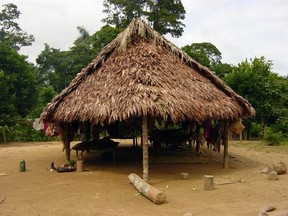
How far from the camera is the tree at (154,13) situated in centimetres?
3042

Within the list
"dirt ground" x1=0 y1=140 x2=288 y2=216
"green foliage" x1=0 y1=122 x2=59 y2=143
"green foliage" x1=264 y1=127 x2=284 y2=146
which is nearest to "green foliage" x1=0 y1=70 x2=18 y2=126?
"green foliage" x1=0 y1=122 x2=59 y2=143

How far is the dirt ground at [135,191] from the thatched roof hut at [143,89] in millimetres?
1637

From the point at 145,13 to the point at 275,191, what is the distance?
25570mm

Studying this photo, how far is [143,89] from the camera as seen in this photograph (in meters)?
8.87

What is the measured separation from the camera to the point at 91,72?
429 inches

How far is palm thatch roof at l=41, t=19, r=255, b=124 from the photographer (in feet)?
28.8

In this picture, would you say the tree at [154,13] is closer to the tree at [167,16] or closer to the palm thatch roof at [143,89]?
the tree at [167,16]

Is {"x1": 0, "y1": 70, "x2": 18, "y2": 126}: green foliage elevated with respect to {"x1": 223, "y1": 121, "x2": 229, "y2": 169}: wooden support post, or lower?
elevated

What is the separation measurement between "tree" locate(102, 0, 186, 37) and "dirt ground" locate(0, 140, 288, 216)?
1940cm

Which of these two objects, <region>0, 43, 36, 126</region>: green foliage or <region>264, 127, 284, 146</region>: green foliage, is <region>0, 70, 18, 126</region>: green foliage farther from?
<region>264, 127, 284, 146</region>: green foliage

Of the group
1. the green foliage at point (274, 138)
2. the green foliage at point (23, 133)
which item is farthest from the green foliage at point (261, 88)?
the green foliage at point (23, 133)

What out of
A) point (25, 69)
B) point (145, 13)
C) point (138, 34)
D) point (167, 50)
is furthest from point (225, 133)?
A: point (145, 13)

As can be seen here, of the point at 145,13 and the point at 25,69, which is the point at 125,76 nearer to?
the point at 25,69

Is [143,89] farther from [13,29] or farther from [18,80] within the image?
[13,29]
